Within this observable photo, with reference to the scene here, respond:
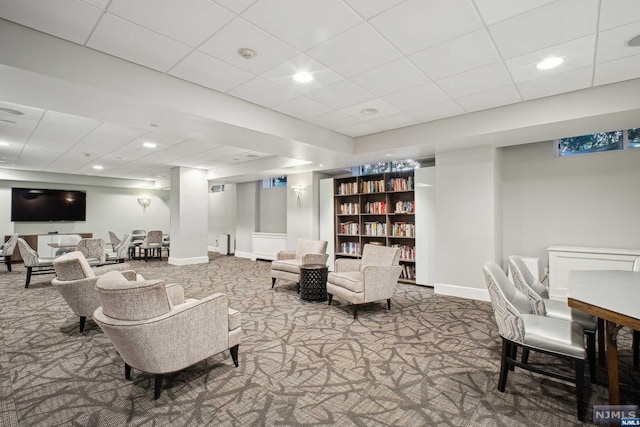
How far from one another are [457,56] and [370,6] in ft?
3.69

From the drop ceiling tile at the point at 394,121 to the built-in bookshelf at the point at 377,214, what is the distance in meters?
1.62

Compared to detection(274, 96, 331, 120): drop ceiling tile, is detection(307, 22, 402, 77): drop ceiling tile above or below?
above

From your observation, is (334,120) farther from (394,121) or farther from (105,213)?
(105,213)

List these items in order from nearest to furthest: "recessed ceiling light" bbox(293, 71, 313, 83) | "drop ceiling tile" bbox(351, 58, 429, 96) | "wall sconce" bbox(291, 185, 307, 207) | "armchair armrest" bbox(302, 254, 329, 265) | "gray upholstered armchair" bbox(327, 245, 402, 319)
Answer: "drop ceiling tile" bbox(351, 58, 429, 96)
"recessed ceiling light" bbox(293, 71, 313, 83)
"gray upholstered armchair" bbox(327, 245, 402, 319)
"armchair armrest" bbox(302, 254, 329, 265)
"wall sconce" bbox(291, 185, 307, 207)

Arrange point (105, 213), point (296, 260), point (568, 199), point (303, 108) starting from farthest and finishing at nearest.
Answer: point (105, 213) < point (296, 260) < point (568, 199) < point (303, 108)

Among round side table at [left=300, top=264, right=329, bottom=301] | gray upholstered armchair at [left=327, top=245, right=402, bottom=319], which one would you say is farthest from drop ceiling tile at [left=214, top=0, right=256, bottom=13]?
round side table at [left=300, top=264, right=329, bottom=301]

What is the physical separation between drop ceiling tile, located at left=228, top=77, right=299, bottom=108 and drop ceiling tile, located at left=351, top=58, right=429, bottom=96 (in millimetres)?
856

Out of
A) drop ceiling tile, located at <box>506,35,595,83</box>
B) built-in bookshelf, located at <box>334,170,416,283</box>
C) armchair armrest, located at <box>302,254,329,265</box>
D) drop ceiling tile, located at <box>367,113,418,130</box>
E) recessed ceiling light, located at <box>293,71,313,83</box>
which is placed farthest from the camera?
built-in bookshelf, located at <box>334,170,416,283</box>

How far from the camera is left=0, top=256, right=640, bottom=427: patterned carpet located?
2.06 metres

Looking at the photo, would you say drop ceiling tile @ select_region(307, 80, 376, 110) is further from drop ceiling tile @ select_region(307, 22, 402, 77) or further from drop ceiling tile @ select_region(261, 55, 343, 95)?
drop ceiling tile @ select_region(307, 22, 402, 77)

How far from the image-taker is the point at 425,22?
238cm

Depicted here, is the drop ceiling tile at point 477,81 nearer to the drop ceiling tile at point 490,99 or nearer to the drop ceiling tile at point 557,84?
the drop ceiling tile at point 490,99

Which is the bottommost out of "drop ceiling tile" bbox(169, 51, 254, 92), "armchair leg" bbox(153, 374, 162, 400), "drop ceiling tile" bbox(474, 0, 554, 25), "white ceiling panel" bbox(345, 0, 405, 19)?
"armchair leg" bbox(153, 374, 162, 400)

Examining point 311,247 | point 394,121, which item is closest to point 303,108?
point 394,121
